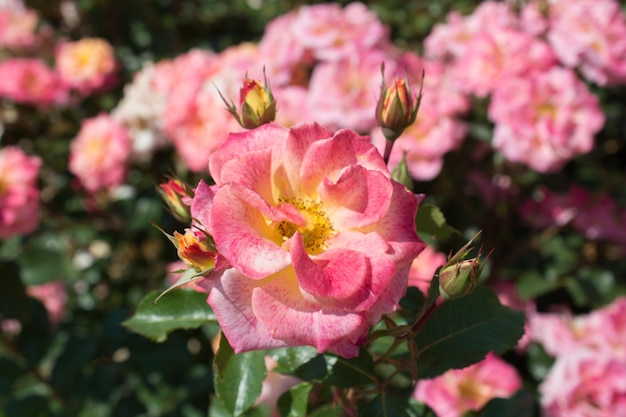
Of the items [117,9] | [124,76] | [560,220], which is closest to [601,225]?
[560,220]

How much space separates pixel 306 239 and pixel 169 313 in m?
0.25

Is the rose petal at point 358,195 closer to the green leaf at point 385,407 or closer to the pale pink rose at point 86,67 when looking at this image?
the green leaf at point 385,407

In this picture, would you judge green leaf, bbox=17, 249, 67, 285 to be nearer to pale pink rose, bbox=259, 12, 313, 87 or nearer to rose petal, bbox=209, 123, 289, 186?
pale pink rose, bbox=259, 12, 313, 87

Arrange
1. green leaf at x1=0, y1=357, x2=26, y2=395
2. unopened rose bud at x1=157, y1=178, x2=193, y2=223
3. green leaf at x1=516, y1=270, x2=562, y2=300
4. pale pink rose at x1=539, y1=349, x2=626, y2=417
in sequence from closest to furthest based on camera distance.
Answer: unopened rose bud at x1=157, y1=178, x2=193, y2=223, pale pink rose at x1=539, y1=349, x2=626, y2=417, green leaf at x1=0, y1=357, x2=26, y2=395, green leaf at x1=516, y1=270, x2=562, y2=300

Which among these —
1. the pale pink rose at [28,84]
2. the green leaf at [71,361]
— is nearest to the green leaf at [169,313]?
the green leaf at [71,361]

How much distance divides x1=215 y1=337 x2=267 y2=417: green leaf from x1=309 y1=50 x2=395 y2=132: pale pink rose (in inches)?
27.6

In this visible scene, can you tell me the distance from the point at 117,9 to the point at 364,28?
5.12 feet

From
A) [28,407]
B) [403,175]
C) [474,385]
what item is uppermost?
[403,175]

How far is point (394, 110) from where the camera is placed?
676mm

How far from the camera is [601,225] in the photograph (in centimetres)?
157

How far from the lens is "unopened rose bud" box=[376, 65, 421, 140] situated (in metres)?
0.68

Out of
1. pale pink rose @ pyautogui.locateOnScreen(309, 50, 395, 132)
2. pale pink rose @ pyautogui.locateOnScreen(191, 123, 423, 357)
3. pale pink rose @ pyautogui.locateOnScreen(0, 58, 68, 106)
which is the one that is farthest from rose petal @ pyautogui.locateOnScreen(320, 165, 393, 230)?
pale pink rose @ pyautogui.locateOnScreen(0, 58, 68, 106)

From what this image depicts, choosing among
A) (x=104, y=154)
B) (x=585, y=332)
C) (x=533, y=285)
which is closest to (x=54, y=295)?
(x=104, y=154)

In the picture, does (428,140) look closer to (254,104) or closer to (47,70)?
(254,104)
